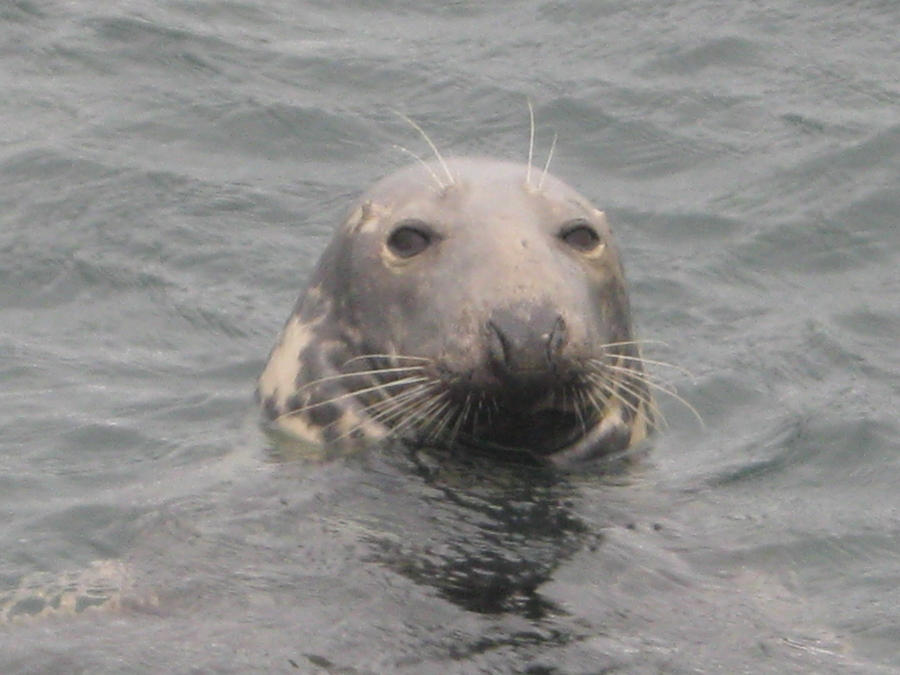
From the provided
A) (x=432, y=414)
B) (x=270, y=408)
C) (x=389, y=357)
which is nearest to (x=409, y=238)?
(x=389, y=357)

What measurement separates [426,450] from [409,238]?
95cm

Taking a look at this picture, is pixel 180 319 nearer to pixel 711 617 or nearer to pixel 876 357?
pixel 876 357

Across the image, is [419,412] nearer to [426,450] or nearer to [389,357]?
[426,450]

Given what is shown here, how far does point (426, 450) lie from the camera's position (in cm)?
907

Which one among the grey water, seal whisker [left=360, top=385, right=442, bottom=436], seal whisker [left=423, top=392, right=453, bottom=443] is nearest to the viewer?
the grey water

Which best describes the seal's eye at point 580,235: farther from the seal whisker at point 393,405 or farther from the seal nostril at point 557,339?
the seal whisker at point 393,405

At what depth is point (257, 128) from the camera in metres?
16.4

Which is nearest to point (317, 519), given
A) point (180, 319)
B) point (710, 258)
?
point (180, 319)

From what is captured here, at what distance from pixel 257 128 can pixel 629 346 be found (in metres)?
7.21

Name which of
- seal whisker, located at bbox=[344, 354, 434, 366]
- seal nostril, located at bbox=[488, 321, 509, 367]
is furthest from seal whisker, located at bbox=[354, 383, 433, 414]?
seal nostril, located at bbox=[488, 321, 509, 367]

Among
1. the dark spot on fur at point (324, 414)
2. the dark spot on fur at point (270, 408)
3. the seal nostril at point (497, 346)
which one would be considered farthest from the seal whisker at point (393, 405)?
the dark spot on fur at point (270, 408)

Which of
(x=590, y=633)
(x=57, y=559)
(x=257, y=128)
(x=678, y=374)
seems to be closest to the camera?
(x=590, y=633)

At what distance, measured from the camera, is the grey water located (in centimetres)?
773

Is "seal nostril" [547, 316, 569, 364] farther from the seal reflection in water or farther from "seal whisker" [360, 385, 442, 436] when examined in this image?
"seal whisker" [360, 385, 442, 436]
